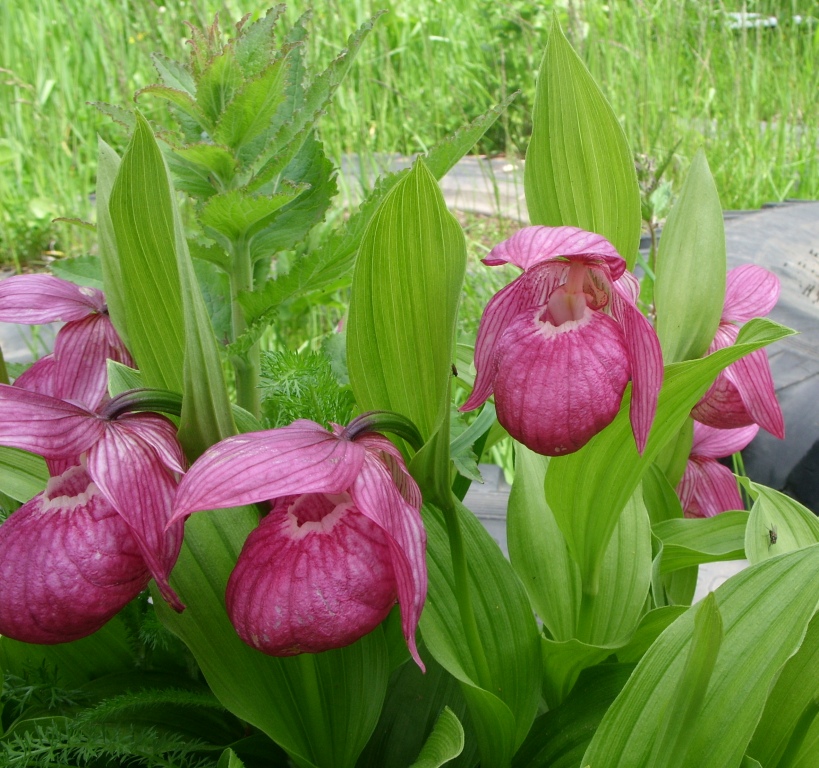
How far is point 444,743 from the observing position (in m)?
0.57

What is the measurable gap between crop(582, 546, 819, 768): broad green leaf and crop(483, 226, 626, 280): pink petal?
0.24 meters

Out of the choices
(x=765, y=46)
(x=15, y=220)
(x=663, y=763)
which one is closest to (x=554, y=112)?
(x=663, y=763)

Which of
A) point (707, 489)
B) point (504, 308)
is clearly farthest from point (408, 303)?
point (707, 489)

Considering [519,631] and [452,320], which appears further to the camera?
[519,631]

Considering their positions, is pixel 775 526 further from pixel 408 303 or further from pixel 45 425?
pixel 45 425

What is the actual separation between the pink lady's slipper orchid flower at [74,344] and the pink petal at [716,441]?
65 cm

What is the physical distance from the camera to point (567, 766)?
2.25ft

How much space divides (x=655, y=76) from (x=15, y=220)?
6.85ft

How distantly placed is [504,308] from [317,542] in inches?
8.8

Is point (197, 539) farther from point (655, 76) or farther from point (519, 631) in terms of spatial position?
point (655, 76)

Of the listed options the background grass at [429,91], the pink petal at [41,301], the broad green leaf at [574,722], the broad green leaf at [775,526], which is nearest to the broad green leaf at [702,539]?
the broad green leaf at [775,526]

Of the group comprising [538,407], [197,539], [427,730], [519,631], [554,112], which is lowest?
[427,730]

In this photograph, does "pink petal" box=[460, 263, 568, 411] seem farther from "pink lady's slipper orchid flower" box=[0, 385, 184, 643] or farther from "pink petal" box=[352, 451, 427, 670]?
"pink lady's slipper orchid flower" box=[0, 385, 184, 643]

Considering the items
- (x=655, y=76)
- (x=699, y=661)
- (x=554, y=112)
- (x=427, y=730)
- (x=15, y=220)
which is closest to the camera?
(x=699, y=661)
